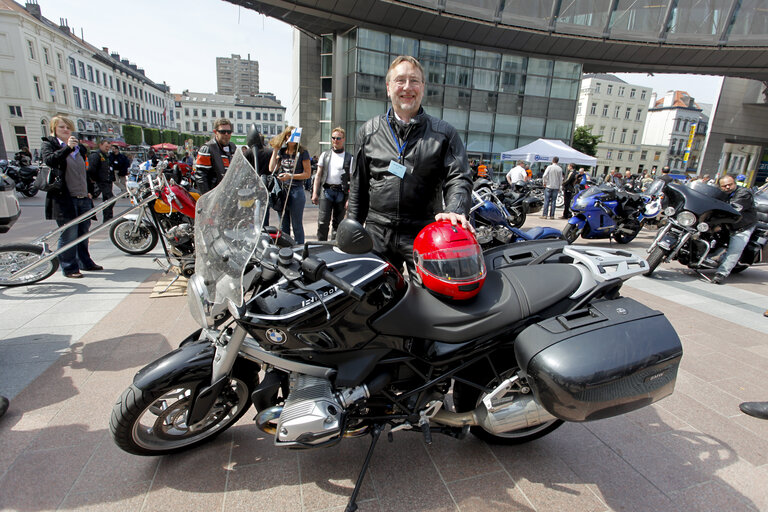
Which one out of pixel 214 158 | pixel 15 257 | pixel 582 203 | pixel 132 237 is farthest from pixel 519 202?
pixel 15 257

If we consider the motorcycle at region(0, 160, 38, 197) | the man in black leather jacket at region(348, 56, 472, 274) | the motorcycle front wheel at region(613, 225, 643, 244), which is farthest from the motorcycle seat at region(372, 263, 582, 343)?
the motorcycle at region(0, 160, 38, 197)

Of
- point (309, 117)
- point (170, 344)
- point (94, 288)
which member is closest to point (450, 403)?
point (170, 344)

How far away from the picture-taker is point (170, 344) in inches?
119

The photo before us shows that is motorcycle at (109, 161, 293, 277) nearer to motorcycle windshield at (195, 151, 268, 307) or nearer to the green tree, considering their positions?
motorcycle windshield at (195, 151, 268, 307)

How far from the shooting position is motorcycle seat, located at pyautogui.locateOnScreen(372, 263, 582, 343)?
1.61 m

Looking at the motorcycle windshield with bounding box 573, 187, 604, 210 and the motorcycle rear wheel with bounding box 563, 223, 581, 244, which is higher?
the motorcycle windshield with bounding box 573, 187, 604, 210

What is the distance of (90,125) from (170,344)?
2550 inches

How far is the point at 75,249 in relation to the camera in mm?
4453

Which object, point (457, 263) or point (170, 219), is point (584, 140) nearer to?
point (170, 219)

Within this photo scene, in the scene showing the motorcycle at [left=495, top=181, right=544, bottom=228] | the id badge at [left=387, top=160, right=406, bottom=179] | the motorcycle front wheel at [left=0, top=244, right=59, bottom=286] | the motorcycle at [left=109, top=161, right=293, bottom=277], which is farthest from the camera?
the motorcycle at [left=495, top=181, right=544, bottom=228]

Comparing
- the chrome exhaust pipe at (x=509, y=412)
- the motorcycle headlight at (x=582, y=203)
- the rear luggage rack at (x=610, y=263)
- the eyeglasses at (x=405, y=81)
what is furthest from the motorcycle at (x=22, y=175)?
the rear luggage rack at (x=610, y=263)

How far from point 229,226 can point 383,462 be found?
55.2 inches

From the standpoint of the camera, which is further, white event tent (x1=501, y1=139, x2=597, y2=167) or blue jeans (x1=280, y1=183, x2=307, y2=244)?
white event tent (x1=501, y1=139, x2=597, y2=167)

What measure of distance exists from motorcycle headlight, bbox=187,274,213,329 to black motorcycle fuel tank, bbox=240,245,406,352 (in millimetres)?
167
